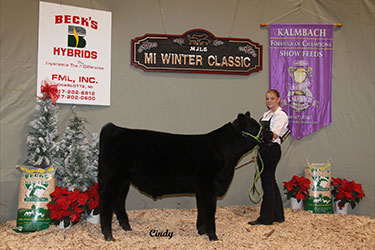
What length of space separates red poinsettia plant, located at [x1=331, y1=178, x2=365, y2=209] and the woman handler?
3.81 feet

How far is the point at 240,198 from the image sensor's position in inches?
182

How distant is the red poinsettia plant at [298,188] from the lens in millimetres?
4312

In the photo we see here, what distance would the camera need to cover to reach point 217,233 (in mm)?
3371

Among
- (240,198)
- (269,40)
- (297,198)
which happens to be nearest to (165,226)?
(240,198)

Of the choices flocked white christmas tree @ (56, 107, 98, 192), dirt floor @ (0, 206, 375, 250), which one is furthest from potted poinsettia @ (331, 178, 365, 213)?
flocked white christmas tree @ (56, 107, 98, 192)

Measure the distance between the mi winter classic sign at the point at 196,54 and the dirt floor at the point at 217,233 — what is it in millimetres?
2075

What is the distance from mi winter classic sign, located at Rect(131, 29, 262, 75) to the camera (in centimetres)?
444

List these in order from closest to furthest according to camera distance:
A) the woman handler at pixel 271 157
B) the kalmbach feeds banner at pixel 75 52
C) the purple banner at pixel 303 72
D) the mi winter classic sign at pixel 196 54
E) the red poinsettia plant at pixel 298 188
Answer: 1. the woman handler at pixel 271 157
2. the kalmbach feeds banner at pixel 75 52
3. the red poinsettia plant at pixel 298 188
4. the mi winter classic sign at pixel 196 54
5. the purple banner at pixel 303 72

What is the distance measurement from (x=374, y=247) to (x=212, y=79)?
2858 mm

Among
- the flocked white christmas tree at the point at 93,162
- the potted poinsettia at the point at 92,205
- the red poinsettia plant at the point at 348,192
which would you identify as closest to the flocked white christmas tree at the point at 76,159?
the flocked white christmas tree at the point at 93,162

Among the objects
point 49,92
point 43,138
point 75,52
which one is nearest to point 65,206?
point 43,138

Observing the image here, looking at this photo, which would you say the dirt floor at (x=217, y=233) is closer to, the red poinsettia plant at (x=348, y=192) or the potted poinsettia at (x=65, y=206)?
the potted poinsettia at (x=65, y=206)

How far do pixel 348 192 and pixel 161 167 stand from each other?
2.86 metres

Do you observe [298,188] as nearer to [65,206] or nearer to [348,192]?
[348,192]
